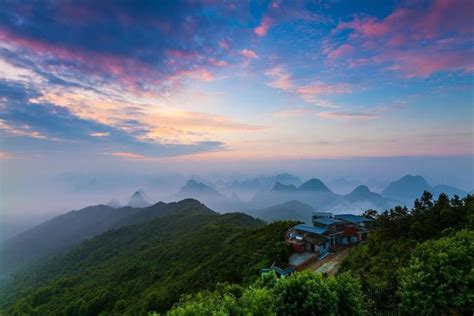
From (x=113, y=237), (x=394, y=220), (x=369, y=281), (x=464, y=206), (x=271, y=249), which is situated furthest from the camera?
(x=113, y=237)

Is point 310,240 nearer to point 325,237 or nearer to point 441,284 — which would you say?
point 325,237

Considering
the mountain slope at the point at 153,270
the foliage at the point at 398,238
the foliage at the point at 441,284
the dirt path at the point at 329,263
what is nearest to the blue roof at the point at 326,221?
the mountain slope at the point at 153,270

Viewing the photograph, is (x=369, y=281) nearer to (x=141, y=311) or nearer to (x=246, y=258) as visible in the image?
(x=246, y=258)

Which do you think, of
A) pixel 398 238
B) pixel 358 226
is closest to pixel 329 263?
pixel 398 238

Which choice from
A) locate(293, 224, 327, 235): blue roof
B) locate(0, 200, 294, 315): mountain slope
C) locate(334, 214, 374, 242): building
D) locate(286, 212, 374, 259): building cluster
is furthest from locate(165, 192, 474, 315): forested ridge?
locate(0, 200, 294, 315): mountain slope

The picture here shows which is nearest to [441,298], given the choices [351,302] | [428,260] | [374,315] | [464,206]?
[428,260]

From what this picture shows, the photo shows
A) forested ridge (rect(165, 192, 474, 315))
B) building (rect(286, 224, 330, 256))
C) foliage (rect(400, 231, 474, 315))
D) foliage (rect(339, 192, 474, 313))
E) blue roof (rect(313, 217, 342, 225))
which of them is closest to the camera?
forested ridge (rect(165, 192, 474, 315))

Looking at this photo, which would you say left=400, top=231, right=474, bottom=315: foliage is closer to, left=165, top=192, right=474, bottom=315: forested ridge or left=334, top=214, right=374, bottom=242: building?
left=165, top=192, right=474, bottom=315: forested ridge
